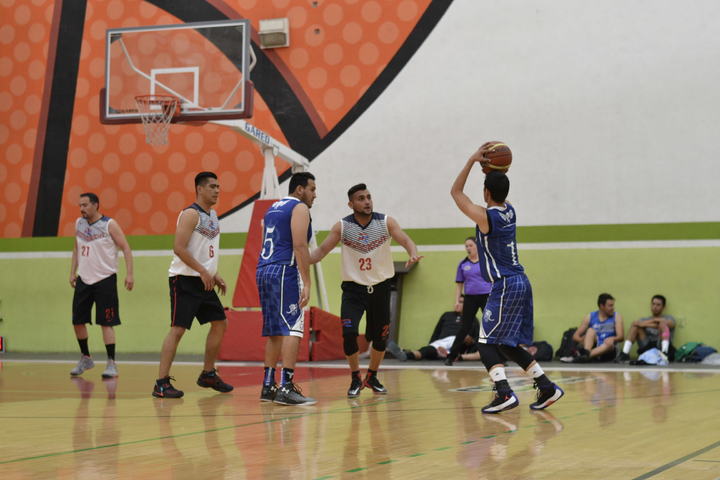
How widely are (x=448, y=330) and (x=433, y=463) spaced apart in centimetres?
957

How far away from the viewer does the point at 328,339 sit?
13.3 m

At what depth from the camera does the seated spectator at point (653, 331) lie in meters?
12.7

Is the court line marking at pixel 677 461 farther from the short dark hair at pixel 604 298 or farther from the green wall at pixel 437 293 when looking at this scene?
the green wall at pixel 437 293

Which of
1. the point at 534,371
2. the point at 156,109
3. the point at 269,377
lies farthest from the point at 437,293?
the point at 534,371

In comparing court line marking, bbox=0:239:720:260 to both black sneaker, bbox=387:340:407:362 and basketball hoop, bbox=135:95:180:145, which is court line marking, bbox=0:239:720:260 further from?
basketball hoop, bbox=135:95:180:145

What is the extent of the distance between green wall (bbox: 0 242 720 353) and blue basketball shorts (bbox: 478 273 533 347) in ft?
24.2

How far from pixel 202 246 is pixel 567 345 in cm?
700

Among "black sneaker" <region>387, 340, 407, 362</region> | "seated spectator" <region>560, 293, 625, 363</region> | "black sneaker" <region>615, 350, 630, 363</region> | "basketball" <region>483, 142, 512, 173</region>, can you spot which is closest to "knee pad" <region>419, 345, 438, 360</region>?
"black sneaker" <region>387, 340, 407, 362</region>

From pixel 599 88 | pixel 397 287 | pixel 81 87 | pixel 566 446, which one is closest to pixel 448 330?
pixel 397 287

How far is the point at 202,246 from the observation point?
7875mm

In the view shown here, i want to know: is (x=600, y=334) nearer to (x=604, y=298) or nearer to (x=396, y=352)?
(x=604, y=298)

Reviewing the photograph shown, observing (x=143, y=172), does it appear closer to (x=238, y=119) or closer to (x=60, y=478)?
(x=238, y=119)

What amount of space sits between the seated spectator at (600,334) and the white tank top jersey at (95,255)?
250 inches

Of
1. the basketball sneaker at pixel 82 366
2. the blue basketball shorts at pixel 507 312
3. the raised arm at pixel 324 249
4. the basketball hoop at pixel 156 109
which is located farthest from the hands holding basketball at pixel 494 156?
the basketball hoop at pixel 156 109
